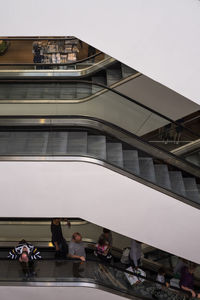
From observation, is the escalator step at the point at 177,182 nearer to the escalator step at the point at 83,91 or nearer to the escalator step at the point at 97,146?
the escalator step at the point at 97,146

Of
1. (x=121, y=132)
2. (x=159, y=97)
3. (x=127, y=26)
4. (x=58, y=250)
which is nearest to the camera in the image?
(x=127, y=26)

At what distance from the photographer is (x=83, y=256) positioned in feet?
25.4

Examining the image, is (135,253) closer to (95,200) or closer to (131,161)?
(95,200)

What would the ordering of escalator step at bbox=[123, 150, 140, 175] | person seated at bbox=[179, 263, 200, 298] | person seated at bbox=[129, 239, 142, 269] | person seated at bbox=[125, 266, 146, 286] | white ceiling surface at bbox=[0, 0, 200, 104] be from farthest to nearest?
person seated at bbox=[129, 239, 142, 269], person seated at bbox=[179, 263, 200, 298], person seated at bbox=[125, 266, 146, 286], escalator step at bbox=[123, 150, 140, 175], white ceiling surface at bbox=[0, 0, 200, 104]

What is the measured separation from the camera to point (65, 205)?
6.64 m

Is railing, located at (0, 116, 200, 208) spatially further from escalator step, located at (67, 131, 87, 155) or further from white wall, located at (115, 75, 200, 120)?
white wall, located at (115, 75, 200, 120)

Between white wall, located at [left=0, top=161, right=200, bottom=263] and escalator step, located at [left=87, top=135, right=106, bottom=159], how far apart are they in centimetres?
41

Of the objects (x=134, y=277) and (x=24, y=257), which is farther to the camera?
(x=134, y=277)

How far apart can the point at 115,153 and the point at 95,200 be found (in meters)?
0.89

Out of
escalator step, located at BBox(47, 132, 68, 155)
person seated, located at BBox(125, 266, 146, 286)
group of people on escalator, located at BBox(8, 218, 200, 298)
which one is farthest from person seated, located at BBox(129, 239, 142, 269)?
escalator step, located at BBox(47, 132, 68, 155)

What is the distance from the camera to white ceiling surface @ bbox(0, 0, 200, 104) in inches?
199

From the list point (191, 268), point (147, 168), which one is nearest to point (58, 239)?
point (147, 168)

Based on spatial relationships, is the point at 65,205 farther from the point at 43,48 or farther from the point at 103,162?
the point at 43,48

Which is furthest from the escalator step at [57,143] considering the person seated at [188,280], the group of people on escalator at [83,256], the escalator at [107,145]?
the person seated at [188,280]
